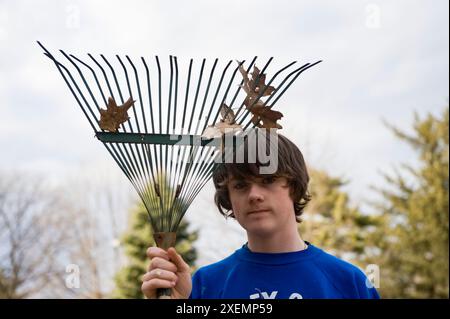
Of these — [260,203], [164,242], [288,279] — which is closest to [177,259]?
[164,242]

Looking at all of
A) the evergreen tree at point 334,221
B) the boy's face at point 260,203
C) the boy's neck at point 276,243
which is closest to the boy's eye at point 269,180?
the boy's face at point 260,203

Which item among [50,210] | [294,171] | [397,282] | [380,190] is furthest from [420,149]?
[294,171]

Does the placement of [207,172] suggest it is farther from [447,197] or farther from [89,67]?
[447,197]

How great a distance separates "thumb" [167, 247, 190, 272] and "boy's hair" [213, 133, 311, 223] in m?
0.34

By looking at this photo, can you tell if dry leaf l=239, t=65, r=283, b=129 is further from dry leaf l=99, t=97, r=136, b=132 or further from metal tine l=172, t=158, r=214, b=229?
dry leaf l=99, t=97, r=136, b=132

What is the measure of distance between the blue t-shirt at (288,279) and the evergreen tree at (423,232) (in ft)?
46.8

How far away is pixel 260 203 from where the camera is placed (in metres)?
1.96

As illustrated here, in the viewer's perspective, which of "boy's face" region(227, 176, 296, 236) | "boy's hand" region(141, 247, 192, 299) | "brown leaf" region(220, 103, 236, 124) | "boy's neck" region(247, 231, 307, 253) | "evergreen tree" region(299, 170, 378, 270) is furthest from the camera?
"evergreen tree" region(299, 170, 378, 270)

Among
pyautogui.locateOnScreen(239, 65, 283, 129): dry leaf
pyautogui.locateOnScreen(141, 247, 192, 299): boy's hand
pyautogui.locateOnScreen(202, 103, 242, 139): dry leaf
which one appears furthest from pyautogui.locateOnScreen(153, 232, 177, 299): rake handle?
pyautogui.locateOnScreen(239, 65, 283, 129): dry leaf

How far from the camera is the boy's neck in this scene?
6.89 feet

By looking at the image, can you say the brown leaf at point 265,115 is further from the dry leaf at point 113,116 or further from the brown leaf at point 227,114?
the dry leaf at point 113,116

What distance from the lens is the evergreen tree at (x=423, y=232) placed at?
15.6 meters

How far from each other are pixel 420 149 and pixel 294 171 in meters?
16.4

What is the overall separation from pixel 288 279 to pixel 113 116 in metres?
0.79
